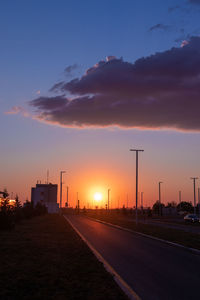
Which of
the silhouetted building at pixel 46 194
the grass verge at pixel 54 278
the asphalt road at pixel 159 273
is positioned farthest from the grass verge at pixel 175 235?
the silhouetted building at pixel 46 194

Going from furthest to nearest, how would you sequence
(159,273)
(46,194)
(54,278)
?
(46,194) < (159,273) < (54,278)

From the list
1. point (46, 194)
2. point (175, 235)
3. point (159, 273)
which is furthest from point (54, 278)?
point (46, 194)

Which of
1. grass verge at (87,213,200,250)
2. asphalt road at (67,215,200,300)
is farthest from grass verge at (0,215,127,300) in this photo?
grass verge at (87,213,200,250)

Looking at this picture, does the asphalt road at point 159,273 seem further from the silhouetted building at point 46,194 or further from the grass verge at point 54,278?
the silhouetted building at point 46,194

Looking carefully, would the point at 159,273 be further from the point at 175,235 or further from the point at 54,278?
the point at 175,235

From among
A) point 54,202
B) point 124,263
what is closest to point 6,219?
point 124,263

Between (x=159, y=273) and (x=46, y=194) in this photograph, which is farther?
(x=46, y=194)

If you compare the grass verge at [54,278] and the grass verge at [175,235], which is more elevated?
the grass verge at [54,278]

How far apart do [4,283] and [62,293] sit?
1.86m

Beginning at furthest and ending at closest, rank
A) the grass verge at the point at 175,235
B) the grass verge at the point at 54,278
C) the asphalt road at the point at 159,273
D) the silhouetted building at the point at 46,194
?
the silhouetted building at the point at 46,194
the grass verge at the point at 175,235
the asphalt road at the point at 159,273
the grass verge at the point at 54,278

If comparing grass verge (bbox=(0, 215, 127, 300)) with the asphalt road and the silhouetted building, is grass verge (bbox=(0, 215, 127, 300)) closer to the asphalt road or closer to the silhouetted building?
the asphalt road

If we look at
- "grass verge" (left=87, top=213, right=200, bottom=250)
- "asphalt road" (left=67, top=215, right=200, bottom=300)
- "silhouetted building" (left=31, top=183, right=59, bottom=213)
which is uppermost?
"silhouetted building" (left=31, top=183, right=59, bottom=213)

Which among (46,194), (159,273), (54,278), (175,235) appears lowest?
(175,235)

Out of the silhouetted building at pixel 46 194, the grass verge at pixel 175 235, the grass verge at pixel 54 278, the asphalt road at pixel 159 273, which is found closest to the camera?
the grass verge at pixel 54 278
